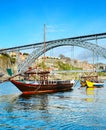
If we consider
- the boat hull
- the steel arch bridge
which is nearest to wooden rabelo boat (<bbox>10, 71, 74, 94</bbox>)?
the boat hull

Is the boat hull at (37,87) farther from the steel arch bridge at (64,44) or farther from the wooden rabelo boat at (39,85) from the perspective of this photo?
the steel arch bridge at (64,44)

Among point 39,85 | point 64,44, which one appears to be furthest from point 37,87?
point 64,44

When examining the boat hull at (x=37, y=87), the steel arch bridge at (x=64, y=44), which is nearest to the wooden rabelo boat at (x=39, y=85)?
the boat hull at (x=37, y=87)

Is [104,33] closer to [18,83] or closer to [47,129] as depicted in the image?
[18,83]

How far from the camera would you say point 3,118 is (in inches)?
1016

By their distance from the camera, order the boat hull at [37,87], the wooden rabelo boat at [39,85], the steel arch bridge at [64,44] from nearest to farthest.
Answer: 1. the boat hull at [37,87]
2. the wooden rabelo boat at [39,85]
3. the steel arch bridge at [64,44]

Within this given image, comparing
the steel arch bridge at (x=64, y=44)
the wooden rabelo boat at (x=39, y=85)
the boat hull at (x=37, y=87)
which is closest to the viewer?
the boat hull at (x=37, y=87)

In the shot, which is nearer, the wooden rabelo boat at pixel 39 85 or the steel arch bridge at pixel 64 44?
the wooden rabelo boat at pixel 39 85

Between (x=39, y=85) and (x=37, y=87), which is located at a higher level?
(x=39, y=85)

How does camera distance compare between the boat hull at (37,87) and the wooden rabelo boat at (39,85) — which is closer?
the boat hull at (37,87)

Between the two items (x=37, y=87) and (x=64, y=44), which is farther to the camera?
(x=64, y=44)

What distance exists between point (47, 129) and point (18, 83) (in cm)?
3252

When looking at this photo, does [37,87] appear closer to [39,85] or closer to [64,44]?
[39,85]

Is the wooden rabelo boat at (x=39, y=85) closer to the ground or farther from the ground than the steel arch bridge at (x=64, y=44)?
closer to the ground
